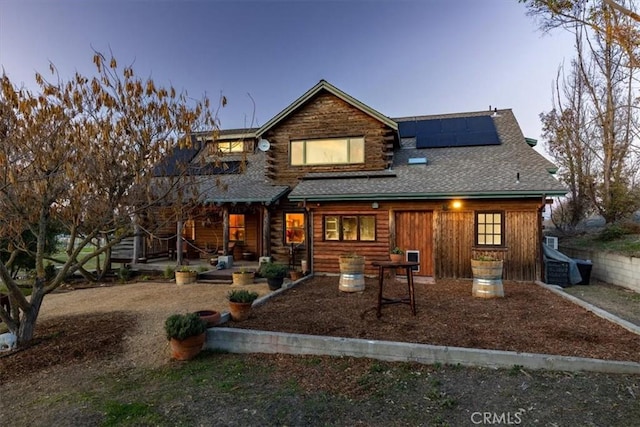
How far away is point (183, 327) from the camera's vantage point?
532 cm

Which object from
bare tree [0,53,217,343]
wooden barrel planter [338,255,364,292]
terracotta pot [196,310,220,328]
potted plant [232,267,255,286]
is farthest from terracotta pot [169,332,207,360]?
potted plant [232,267,255,286]

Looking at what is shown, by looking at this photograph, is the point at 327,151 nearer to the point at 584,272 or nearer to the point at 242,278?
the point at 242,278

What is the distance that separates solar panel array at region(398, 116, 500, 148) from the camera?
47.4 ft

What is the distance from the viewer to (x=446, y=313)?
22.8 feet

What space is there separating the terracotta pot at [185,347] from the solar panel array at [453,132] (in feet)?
41.9

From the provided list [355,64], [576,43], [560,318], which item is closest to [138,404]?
[560,318]

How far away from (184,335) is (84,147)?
366cm

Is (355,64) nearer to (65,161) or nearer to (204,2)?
(204,2)

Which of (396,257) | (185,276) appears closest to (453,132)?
(396,257)

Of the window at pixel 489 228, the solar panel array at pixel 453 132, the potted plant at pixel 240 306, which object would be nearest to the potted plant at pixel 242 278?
the potted plant at pixel 240 306

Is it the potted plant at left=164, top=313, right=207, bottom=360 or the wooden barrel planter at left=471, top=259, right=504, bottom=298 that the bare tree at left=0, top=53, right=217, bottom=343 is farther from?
the wooden barrel planter at left=471, top=259, right=504, bottom=298

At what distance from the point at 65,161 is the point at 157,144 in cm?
147

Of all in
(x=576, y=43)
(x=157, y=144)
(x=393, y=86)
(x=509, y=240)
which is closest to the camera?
(x=157, y=144)

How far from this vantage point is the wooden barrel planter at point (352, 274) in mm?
9016
